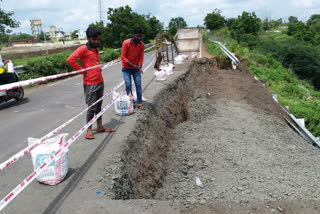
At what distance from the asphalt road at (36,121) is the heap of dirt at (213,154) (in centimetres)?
97

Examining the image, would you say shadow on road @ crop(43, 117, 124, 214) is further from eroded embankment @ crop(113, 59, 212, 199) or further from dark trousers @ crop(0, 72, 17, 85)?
dark trousers @ crop(0, 72, 17, 85)

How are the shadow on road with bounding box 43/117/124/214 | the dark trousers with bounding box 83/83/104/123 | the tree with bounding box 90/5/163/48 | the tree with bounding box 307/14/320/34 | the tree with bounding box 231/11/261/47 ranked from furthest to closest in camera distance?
the tree with bounding box 307/14/320/34, the tree with bounding box 231/11/261/47, the tree with bounding box 90/5/163/48, the dark trousers with bounding box 83/83/104/123, the shadow on road with bounding box 43/117/124/214

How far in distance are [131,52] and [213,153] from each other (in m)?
3.08

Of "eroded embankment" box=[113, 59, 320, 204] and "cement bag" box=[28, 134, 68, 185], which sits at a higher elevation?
"cement bag" box=[28, 134, 68, 185]

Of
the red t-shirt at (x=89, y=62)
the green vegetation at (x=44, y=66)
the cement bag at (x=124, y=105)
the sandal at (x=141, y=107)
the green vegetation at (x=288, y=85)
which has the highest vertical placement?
the red t-shirt at (x=89, y=62)

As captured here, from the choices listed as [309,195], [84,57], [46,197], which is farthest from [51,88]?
[309,195]

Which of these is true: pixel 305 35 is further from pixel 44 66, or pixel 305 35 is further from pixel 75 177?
pixel 75 177

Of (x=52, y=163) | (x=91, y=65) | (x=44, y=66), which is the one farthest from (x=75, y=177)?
(x=44, y=66)

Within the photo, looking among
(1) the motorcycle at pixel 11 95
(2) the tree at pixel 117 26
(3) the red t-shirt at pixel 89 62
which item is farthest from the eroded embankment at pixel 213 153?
(2) the tree at pixel 117 26

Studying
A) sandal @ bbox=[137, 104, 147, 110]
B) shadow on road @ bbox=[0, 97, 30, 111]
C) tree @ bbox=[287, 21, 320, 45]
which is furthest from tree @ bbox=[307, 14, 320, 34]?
shadow on road @ bbox=[0, 97, 30, 111]

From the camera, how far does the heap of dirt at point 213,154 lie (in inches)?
173

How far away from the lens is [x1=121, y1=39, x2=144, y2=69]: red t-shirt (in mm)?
6398

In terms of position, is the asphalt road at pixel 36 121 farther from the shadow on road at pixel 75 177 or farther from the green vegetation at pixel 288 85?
the green vegetation at pixel 288 85

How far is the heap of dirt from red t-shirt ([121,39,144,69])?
4.35ft
